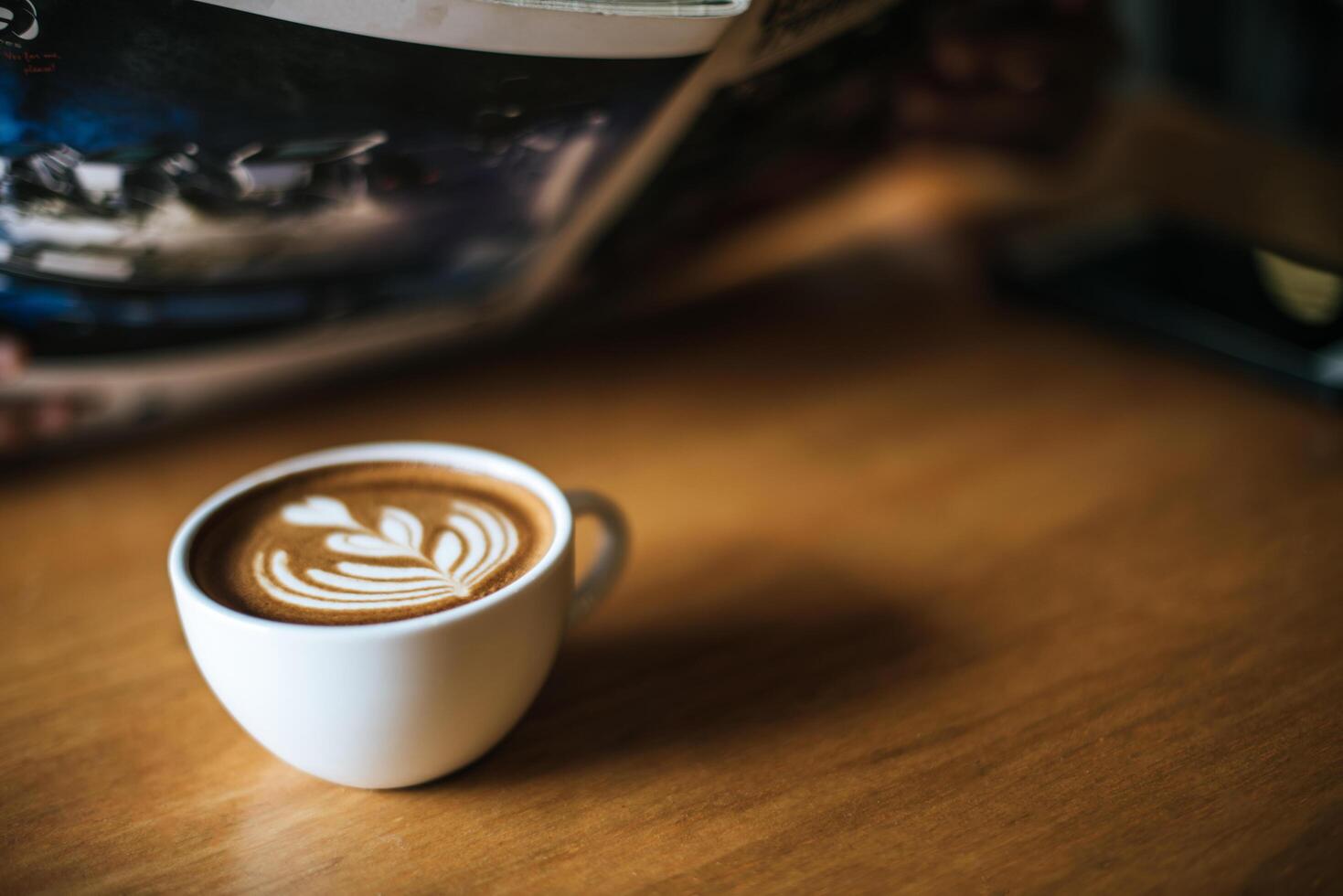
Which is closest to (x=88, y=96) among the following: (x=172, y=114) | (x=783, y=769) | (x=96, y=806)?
(x=172, y=114)

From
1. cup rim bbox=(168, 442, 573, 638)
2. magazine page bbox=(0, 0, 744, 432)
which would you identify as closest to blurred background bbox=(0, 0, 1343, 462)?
magazine page bbox=(0, 0, 744, 432)

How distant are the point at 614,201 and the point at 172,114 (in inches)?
9.4

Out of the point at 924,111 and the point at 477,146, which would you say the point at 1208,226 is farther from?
the point at 477,146

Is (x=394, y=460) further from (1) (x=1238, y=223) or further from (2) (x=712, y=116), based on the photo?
(1) (x=1238, y=223)

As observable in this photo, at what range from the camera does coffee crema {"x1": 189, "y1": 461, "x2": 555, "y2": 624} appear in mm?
413

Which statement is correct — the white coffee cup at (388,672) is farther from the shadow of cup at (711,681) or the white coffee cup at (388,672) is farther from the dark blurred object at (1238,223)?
the dark blurred object at (1238,223)

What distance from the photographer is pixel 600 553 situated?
1.63 ft

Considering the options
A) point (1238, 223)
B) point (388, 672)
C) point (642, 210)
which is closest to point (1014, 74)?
point (1238, 223)

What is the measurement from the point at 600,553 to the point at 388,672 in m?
0.13

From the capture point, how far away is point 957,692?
48cm

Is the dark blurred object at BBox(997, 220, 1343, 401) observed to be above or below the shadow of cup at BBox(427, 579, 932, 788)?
above

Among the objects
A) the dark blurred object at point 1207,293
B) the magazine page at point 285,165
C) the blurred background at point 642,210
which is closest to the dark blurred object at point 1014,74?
the blurred background at point 642,210

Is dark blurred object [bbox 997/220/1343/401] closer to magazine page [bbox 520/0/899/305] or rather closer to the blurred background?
the blurred background

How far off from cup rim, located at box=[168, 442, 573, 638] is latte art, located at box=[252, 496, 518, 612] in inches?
0.7
